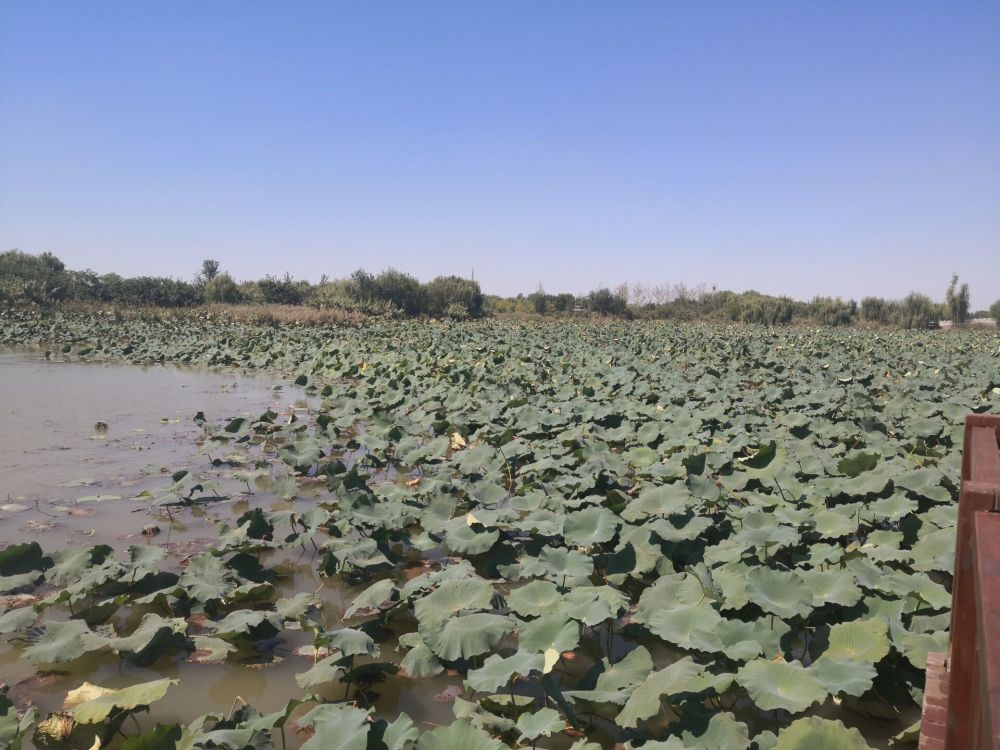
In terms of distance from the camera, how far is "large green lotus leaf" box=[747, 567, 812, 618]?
2439 millimetres

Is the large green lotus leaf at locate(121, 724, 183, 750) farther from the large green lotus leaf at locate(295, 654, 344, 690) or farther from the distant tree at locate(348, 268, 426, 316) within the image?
the distant tree at locate(348, 268, 426, 316)

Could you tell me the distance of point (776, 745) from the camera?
166 cm

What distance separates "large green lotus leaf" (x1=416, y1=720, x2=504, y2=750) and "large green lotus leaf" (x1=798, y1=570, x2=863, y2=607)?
4.84ft

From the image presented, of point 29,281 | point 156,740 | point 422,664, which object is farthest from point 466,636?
point 29,281

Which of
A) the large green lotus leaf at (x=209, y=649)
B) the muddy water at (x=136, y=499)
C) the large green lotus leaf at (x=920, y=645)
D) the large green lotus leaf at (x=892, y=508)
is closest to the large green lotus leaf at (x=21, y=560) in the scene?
the muddy water at (x=136, y=499)

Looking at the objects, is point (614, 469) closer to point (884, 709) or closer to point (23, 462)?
point (884, 709)

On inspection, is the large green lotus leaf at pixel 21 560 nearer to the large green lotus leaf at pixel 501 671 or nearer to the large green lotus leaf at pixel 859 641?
the large green lotus leaf at pixel 501 671

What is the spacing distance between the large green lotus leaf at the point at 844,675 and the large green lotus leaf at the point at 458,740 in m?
1.03

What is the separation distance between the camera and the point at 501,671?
206cm

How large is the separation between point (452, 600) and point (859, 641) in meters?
1.44

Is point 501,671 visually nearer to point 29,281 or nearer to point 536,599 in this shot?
point 536,599

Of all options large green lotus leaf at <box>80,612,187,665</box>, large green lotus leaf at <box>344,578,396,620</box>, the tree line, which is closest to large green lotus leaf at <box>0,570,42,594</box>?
large green lotus leaf at <box>80,612,187,665</box>

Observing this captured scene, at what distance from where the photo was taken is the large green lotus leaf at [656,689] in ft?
6.16

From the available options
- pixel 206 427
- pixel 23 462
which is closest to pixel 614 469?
pixel 206 427
